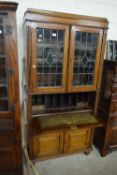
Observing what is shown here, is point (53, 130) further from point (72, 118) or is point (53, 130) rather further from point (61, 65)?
point (61, 65)

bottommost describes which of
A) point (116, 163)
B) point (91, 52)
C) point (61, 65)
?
point (116, 163)

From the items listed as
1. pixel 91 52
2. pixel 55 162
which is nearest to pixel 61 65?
pixel 91 52

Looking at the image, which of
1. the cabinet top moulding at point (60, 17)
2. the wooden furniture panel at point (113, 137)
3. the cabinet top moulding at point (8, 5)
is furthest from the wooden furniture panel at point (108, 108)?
the cabinet top moulding at point (8, 5)

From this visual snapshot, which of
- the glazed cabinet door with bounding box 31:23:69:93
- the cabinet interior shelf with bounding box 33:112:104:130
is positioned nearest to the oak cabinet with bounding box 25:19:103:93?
the glazed cabinet door with bounding box 31:23:69:93

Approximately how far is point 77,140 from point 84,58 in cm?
115

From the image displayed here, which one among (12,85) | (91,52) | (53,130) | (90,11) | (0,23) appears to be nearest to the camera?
(0,23)

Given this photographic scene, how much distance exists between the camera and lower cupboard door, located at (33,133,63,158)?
6.40 feet

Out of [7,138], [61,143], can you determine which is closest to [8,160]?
[7,138]

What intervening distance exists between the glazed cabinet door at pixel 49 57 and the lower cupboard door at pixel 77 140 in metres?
0.69

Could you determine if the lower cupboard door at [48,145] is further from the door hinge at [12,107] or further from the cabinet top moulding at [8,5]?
the cabinet top moulding at [8,5]

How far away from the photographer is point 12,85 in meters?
1.41

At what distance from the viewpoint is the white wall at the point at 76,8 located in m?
1.84

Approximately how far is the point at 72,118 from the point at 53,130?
1.20ft

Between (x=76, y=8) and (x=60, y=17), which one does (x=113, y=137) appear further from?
(x=76, y=8)
